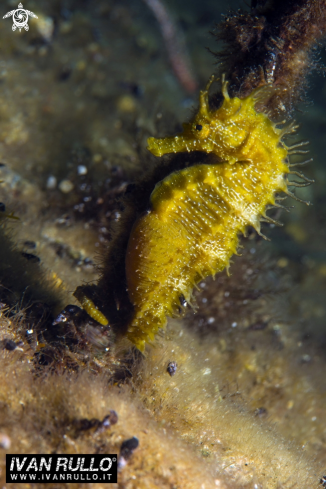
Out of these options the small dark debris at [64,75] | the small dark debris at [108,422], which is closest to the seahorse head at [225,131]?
the small dark debris at [108,422]

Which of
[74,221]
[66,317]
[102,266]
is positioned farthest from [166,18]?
[66,317]

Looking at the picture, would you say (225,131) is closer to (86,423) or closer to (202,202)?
(202,202)

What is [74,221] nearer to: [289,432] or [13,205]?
[13,205]

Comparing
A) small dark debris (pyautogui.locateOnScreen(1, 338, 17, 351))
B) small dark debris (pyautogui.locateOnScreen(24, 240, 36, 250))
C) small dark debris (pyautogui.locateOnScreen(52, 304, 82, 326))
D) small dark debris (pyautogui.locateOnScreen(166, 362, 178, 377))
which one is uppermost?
small dark debris (pyautogui.locateOnScreen(24, 240, 36, 250))

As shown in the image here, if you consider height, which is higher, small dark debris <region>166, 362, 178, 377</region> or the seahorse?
the seahorse

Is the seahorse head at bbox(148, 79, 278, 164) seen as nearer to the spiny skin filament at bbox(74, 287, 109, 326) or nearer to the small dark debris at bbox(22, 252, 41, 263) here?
the spiny skin filament at bbox(74, 287, 109, 326)

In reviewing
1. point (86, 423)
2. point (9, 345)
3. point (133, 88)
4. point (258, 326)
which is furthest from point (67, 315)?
point (133, 88)

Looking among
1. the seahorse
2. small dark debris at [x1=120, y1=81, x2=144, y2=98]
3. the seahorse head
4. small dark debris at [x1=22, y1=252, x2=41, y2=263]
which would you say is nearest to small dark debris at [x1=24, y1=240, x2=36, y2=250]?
small dark debris at [x1=22, y1=252, x2=41, y2=263]
